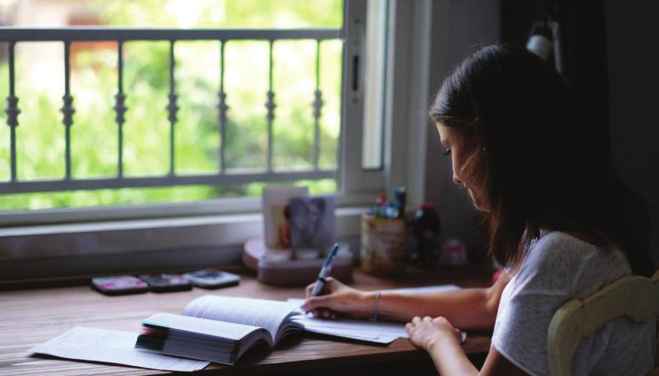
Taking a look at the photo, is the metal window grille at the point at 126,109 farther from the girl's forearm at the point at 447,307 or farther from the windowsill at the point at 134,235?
the girl's forearm at the point at 447,307

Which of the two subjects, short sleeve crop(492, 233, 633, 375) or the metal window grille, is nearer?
short sleeve crop(492, 233, 633, 375)

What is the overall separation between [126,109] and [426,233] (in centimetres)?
87

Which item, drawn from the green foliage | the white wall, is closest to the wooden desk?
the white wall

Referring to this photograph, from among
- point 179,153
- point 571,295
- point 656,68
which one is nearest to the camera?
point 571,295

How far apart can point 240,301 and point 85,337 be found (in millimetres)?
327

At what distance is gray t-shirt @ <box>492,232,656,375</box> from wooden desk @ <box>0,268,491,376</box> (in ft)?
1.22

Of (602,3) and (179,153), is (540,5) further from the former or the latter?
(179,153)

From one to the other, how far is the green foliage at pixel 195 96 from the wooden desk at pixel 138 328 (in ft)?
9.59

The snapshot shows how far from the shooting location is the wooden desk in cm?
171

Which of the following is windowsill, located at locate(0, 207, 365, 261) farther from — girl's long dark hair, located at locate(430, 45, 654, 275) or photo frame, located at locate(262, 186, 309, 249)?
girl's long dark hair, located at locate(430, 45, 654, 275)

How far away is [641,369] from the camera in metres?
1.56

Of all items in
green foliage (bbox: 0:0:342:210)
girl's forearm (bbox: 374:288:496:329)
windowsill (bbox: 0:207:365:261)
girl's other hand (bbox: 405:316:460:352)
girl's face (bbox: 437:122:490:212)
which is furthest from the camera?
green foliage (bbox: 0:0:342:210)

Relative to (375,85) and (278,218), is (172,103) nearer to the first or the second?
(278,218)

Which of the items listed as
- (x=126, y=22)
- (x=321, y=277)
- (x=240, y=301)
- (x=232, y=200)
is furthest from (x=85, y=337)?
(x=126, y=22)
